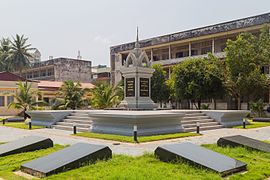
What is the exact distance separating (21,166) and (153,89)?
2513 centimetres

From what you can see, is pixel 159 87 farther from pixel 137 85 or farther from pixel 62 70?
pixel 62 70

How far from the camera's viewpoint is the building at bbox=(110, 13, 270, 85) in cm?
3025

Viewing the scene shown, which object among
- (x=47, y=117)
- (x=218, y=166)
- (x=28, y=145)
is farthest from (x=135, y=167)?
(x=47, y=117)

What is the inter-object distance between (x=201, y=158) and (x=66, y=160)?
118 inches

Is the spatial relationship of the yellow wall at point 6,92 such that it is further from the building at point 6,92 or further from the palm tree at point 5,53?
the palm tree at point 5,53

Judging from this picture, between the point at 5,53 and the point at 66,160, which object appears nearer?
the point at 66,160

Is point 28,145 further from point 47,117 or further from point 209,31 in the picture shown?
point 209,31

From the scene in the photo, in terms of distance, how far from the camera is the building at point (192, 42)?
99.2 ft

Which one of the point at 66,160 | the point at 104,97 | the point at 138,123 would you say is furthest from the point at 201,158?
the point at 104,97

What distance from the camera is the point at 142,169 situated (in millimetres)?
6219

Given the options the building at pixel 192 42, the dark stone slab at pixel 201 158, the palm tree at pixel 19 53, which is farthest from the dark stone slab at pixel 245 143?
the palm tree at pixel 19 53

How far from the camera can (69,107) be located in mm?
24391

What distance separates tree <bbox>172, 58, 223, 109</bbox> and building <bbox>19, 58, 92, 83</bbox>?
29514mm

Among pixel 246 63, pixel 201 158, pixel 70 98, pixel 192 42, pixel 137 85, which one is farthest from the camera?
pixel 192 42
